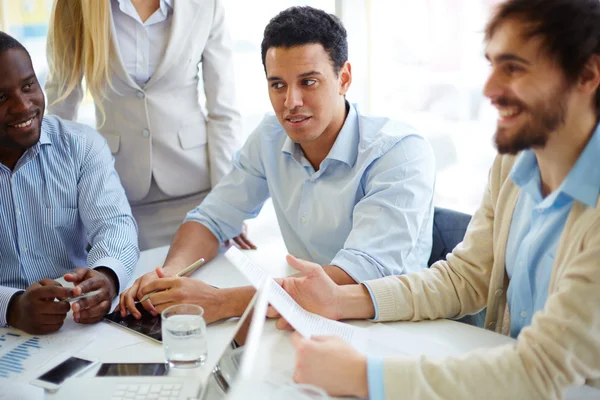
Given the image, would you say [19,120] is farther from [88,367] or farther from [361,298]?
Answer: [361,298]

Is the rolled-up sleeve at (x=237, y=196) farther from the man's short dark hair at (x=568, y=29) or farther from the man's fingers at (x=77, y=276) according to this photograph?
the man's short dark hair at (x=568, y=29)

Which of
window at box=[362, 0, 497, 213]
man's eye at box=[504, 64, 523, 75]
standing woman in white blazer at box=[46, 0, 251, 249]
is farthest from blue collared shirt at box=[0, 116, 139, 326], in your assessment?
window at box=[362, 0, 497, 213]

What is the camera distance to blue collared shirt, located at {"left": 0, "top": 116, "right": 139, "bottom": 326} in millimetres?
1857

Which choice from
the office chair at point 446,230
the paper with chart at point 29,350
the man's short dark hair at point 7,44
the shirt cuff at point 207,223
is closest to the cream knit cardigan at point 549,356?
the office chair at point 446,230

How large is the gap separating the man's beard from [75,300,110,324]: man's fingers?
3.38 ft

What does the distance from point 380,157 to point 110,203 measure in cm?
86

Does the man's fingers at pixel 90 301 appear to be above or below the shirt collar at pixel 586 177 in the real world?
below

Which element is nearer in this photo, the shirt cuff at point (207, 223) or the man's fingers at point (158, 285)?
the man's fingers at point (158, 285)

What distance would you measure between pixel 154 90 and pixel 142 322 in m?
1.12

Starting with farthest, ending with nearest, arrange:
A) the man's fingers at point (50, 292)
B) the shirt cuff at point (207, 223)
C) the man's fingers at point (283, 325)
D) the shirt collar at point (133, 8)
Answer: the shirt collar at point (133, 8), the shirt cuff at point (207, 223), the man's fingers at point (50, 292), the man's fingers at point (283, 325)

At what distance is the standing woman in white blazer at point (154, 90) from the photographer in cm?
223

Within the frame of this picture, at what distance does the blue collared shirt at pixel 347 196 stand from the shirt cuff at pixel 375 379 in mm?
496

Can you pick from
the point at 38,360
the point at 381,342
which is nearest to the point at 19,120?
the point at 38,360

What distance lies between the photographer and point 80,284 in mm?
1581
